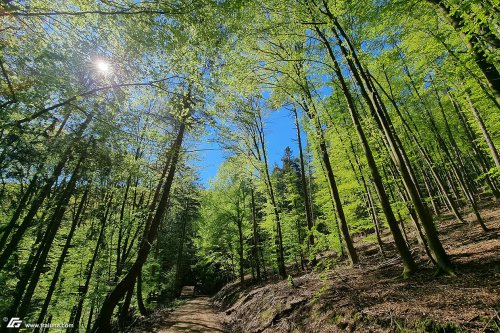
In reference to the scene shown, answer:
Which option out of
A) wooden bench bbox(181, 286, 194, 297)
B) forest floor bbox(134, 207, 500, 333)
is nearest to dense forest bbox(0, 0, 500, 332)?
forest floor bbox(134, 207, 500, 333)

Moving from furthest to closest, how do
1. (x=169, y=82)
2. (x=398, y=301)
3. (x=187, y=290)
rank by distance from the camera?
(x=187, y=290)
(x=169, y=82)
(x=398, y=301)

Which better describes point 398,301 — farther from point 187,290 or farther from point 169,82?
point 187,290

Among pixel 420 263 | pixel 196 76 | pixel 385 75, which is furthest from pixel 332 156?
pixel 196 76

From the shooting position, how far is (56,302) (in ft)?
46.0

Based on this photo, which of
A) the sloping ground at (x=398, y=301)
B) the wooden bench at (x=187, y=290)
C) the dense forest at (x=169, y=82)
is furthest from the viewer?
the wooden bench at (x=187, y=290)

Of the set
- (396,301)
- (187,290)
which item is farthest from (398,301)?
(187,290)

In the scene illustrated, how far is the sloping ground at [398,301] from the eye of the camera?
12.5 ft

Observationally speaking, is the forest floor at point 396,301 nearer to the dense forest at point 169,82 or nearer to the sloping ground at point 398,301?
the sloping ground at point 398,301

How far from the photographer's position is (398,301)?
16.3ft

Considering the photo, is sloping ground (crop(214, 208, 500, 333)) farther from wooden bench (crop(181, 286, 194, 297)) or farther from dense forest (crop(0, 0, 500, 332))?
wooden bench (crop(181, 286, 194, 297))

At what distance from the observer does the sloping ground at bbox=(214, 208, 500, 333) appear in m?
3.81

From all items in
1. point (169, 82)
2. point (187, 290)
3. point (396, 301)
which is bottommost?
point (396, 301)

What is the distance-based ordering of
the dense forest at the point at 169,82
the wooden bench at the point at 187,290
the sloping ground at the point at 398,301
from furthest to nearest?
the wooden bench at the point at 187,290, the dense forest at the point at 169,82, the sloping ground at the point at 398,301

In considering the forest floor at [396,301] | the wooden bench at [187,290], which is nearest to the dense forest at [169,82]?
the forest floor at [396,301]
